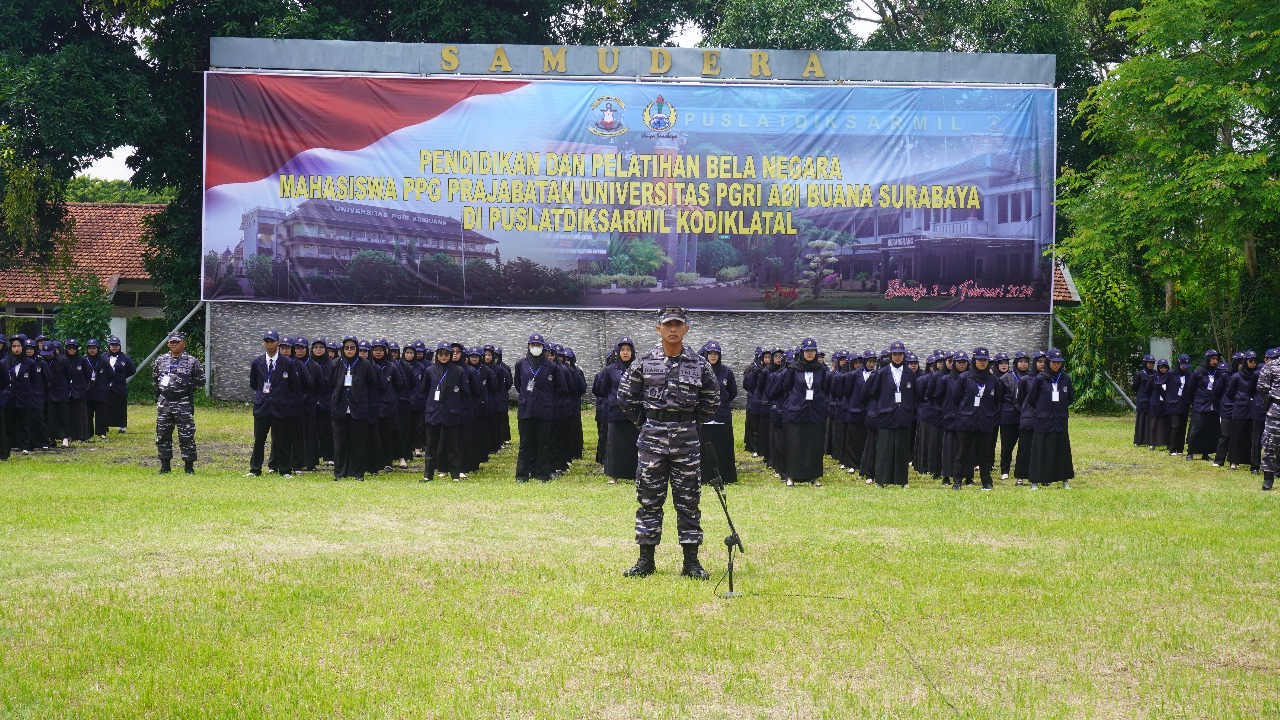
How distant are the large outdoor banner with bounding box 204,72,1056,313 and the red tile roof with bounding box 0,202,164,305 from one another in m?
11.8

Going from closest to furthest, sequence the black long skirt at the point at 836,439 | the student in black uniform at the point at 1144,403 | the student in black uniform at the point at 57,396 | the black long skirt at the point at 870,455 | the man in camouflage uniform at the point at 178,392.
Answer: the man in camouflage uniform at the point at 178,392 < the black long skirt at the point at 870,455 < the black long skirt at the point at 836,439 < the student in black uniform at the point at 57,396 < the student in black uniform at the point at 1144,403

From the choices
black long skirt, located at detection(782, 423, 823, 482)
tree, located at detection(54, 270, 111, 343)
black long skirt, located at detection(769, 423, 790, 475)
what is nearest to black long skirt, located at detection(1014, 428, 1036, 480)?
black long skirt, located at detection(782, 423, 823, 482)

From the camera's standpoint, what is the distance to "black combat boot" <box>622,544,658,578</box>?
29.8ft

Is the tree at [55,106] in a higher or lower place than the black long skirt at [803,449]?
higher

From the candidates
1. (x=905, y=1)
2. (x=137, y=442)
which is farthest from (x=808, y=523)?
(x=905, y=1)

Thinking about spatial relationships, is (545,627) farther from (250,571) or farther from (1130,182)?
(1130,182)

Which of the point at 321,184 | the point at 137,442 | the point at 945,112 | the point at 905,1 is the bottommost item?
the point at 137,442

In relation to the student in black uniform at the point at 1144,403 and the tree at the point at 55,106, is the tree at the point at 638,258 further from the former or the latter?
the tree at the point at 55,106

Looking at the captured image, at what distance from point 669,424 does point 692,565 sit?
1.11m

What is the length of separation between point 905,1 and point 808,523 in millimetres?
28430

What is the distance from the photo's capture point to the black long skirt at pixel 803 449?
16250 millimetres

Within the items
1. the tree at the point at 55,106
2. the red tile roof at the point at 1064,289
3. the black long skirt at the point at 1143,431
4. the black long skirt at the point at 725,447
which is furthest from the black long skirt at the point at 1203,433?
the tree at the point at 55,106

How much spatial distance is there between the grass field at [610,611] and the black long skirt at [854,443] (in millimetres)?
4798

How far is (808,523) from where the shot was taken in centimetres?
1223
